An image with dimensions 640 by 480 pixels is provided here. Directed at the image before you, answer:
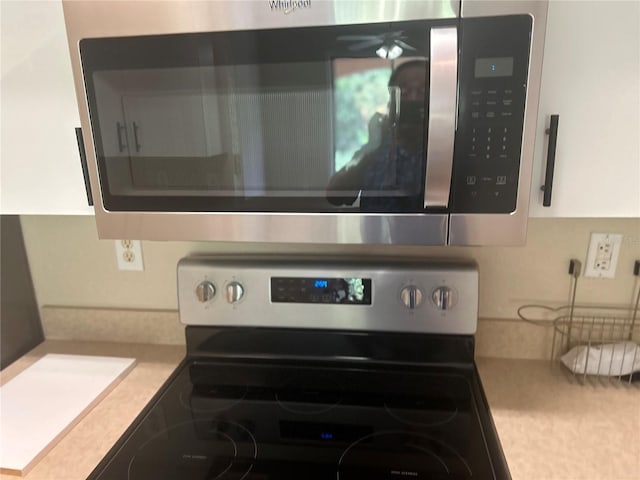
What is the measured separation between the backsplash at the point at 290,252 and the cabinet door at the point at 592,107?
0.30 metres

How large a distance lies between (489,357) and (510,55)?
2.47ft

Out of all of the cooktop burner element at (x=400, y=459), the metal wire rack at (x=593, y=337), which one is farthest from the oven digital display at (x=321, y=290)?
the metal wire rack at (x=593, y=337)

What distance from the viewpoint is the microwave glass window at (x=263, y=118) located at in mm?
663

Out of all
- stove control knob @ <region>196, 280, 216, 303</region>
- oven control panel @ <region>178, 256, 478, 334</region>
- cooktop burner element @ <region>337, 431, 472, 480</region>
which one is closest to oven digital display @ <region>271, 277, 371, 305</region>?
oven control panel @ <region>178, 256, 478, 334</region>

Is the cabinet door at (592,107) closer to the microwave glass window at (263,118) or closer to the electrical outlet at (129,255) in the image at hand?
the microwave glass window at (263,118)

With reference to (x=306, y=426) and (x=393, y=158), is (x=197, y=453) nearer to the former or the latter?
(x=306, y=426)

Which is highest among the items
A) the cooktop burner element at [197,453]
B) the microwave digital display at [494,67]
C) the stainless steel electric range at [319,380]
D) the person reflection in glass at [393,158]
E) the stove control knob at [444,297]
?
the microwave digital display at [494,67]

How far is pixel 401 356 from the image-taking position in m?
1.08

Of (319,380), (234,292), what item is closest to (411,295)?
(319,380)

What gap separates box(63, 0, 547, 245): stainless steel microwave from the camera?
642 millimetres

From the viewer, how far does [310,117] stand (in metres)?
0.70

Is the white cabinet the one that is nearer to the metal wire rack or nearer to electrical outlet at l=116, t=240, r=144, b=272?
electrical outlet at l=116, t=240, r=144, b=272

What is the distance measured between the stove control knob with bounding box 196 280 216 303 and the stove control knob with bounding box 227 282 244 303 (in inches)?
1.5

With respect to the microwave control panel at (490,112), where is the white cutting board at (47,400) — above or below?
below
